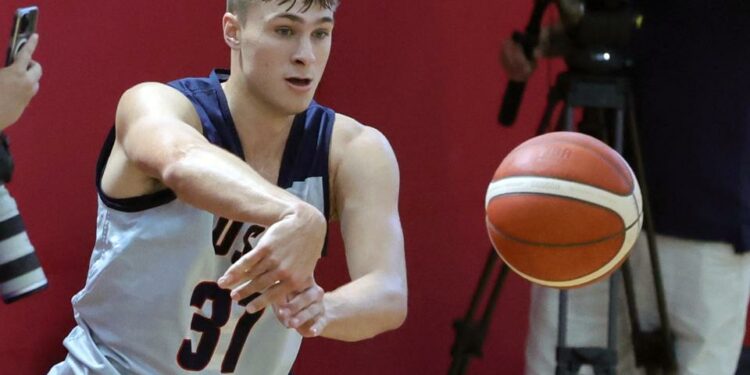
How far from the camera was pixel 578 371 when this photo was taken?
117 inches

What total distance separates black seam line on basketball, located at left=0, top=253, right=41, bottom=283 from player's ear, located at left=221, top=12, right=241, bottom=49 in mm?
570

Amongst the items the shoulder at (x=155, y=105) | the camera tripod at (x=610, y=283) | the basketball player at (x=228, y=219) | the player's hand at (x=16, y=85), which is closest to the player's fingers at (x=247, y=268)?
the basketball player at (x=228, y=219)

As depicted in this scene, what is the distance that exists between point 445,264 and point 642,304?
71 cm

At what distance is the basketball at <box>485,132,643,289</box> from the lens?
2.45 meters

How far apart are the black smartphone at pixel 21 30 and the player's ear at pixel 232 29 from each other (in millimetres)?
364

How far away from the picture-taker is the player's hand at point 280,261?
5.74 ft

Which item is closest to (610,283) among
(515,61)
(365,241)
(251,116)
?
(515,61)

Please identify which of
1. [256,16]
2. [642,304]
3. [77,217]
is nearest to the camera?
[256,16]

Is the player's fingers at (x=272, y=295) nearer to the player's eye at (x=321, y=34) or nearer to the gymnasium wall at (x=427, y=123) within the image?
the player's eye at (x=321, y=34)

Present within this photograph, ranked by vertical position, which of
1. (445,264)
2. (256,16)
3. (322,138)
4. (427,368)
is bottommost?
(427,368)

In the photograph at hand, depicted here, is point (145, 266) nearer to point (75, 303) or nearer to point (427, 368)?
point (75, 303)

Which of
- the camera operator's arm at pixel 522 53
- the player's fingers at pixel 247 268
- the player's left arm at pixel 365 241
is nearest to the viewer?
the player's fingers at pixel 247 268

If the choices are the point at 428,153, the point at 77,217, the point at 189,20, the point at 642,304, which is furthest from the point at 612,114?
the point at 77,217

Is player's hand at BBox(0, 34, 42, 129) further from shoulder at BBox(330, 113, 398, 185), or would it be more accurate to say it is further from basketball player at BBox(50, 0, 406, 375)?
shoulder at BBox(330, 113, 398, 185)
